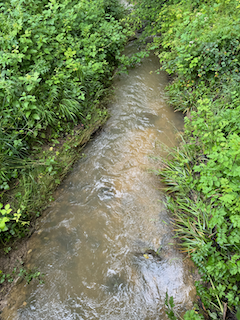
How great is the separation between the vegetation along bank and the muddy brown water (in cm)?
30

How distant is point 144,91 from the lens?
4867 millimetres

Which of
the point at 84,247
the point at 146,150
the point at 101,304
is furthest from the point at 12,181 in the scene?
the point at 146,150

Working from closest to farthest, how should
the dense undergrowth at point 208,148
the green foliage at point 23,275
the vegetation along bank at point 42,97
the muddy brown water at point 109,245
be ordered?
the dense undergrowth at point 208,148
the muddy brown water at point 109,245
the green foliage at point 23,275
the vegetation along bank at point 42,97

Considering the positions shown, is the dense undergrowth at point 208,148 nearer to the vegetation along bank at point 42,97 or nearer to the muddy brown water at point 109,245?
the muddy brown water at point 109,245

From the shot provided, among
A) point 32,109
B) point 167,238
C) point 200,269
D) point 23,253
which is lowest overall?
point 200,269

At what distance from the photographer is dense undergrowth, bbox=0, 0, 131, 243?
2984 mm

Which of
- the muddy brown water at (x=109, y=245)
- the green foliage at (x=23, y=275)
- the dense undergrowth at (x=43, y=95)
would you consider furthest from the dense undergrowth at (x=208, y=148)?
the green foliage at (x=23, y=275)

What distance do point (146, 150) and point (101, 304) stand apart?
259 centimetres

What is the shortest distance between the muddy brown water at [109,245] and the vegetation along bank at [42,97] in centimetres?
30

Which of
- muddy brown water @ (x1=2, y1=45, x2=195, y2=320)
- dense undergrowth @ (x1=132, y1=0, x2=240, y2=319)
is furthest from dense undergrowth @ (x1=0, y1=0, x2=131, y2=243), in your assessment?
dense undergrowth @ (x1=132, y1=0, x2=240, y2=319)

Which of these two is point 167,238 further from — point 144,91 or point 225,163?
point 144,91

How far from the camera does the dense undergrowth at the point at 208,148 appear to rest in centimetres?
220

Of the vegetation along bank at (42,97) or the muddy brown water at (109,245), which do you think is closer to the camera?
the muddy brown water at (109,245)

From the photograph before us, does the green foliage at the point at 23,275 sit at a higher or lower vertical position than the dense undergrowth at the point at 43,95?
lower
